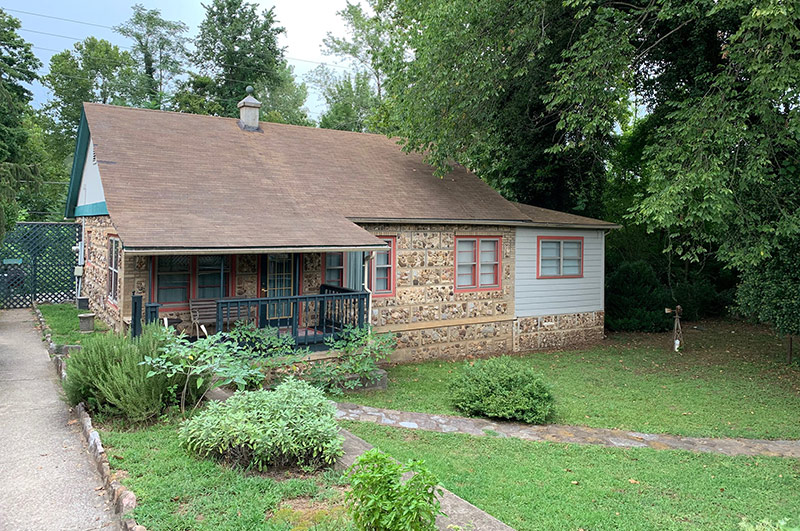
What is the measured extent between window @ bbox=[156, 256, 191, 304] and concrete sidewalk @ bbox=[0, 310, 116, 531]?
7.34 feet

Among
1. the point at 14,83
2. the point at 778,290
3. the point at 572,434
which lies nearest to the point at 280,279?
the point at 572,434

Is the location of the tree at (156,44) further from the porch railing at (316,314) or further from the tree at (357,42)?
the porch railing at (316,314)

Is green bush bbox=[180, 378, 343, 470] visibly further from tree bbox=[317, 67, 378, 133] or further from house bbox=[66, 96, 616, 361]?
tree bbox=[317, 67, 378, 133]

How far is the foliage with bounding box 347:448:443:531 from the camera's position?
360cm

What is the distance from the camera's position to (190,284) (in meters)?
10.3

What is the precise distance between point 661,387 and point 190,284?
9.49m

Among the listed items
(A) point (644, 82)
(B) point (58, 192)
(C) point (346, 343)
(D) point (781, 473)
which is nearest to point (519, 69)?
(A) point (644, 82)

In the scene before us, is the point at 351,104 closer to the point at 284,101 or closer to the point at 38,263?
the point at 284,101

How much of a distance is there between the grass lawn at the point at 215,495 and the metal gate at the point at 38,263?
44.0 ft

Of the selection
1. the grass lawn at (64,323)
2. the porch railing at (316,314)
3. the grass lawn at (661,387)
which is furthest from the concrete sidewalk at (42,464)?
the grass lawn at (661,387)

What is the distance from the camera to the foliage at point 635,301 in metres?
17.6

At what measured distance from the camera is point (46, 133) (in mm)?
34500

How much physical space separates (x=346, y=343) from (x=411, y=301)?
119 inches

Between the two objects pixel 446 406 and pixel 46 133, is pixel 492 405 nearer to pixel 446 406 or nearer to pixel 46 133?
pixel 446 406
